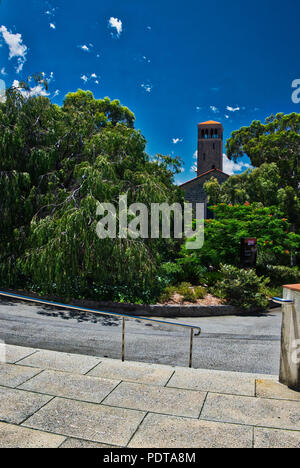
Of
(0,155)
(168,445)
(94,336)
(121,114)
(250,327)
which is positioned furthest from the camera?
(121,114)

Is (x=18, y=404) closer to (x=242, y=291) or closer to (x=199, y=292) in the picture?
(x=199, y=292)

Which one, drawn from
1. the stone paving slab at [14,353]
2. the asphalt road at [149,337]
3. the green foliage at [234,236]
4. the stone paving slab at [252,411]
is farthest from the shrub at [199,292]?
the stone paving slab at [252,411]

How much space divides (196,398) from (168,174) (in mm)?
15887

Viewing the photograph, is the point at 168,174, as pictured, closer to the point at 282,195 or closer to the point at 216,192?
the point at 282,195

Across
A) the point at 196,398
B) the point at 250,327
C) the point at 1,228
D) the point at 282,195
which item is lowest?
the point at 250,327

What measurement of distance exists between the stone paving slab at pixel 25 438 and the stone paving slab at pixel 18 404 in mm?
171

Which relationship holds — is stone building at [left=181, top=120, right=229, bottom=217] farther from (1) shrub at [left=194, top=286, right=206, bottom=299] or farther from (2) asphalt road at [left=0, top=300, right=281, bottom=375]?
(2) asphalt road at [left=0, top=300, right=281, bottom=375]

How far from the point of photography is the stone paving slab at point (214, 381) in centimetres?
464

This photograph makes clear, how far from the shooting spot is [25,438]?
3.30 m

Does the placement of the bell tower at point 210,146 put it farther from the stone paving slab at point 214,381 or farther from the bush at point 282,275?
the stone paving slab at point 214,381

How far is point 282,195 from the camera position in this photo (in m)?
23.8

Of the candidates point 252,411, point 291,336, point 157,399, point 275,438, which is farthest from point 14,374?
point 291,336
